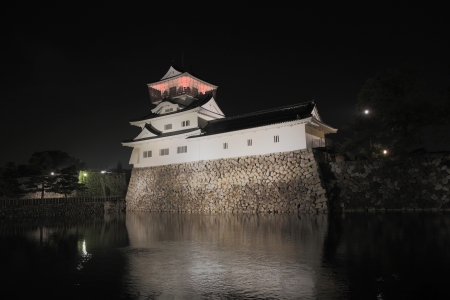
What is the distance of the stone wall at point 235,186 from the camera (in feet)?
62.3

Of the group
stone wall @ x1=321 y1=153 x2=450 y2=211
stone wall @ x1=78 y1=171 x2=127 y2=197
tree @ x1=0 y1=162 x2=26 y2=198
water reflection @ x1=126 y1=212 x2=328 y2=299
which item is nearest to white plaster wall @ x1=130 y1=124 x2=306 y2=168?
stone wall @ x1=321 y1=153 x2=450 y2=211

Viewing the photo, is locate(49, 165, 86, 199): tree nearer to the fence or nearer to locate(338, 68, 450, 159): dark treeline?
the fence

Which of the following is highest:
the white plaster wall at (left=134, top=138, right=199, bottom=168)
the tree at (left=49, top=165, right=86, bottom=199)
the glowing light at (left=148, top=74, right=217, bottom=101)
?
the glowing light at (left=148, top=74, right=217, bottom=101)

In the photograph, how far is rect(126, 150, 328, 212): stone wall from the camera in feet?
62.3

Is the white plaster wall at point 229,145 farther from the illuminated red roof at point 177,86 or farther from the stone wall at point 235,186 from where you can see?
the illuminated red roof at point 177,86

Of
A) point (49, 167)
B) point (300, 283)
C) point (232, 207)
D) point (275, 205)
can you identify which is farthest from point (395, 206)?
point (49, 167)

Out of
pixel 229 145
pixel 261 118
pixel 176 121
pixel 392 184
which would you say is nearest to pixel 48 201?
pixel 176 121

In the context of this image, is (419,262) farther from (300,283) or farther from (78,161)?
(78,161)

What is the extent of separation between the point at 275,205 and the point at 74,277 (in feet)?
50.5

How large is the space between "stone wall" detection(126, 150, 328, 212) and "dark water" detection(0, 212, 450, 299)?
31.4 ft

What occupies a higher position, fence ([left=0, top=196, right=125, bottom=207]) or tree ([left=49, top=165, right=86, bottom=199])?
tree ([left=49, top=165, right=86, bottom=199])

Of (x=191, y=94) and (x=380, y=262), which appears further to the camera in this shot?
(x=191, y=94)

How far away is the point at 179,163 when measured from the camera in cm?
2558

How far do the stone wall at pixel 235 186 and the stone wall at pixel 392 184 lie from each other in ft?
4.67
